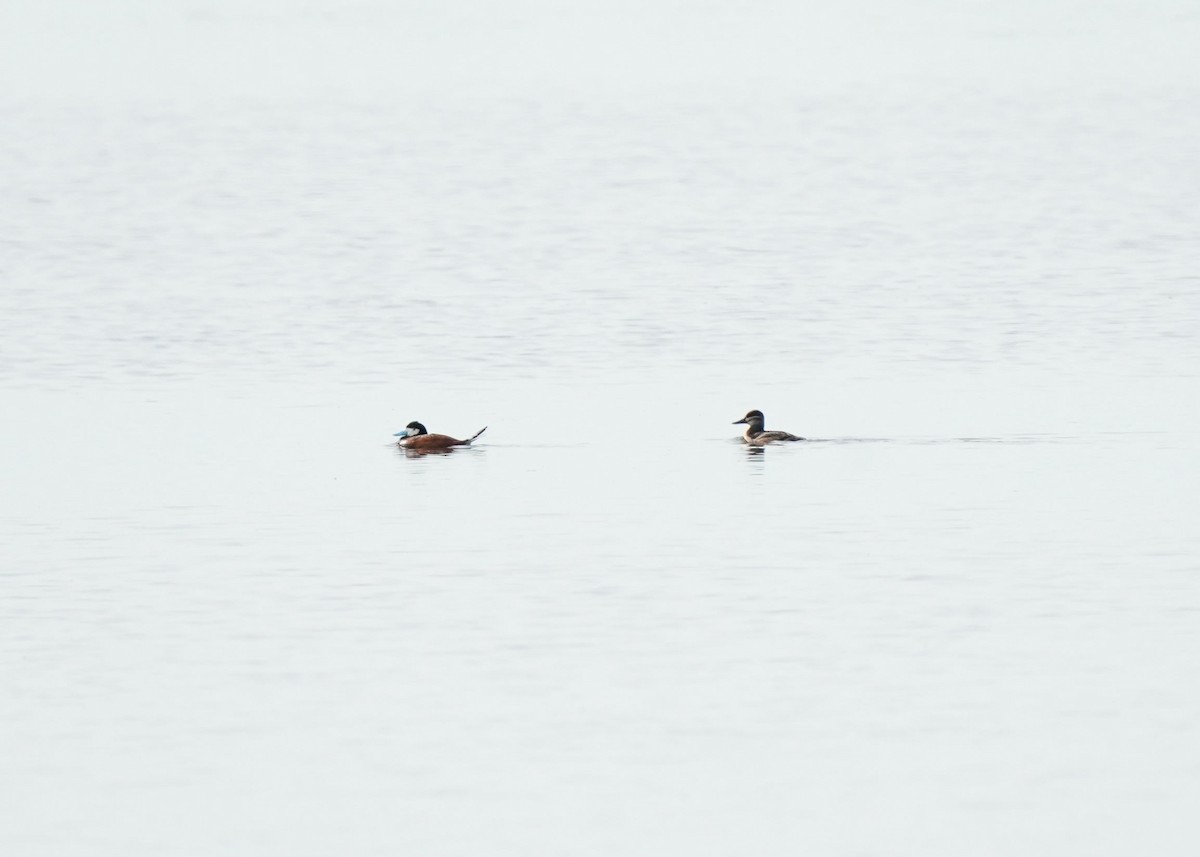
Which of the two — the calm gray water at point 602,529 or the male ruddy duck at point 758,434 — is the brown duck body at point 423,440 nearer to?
the calm gray water at point 602,529

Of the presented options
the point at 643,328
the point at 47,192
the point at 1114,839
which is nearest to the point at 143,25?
the point at 47,192

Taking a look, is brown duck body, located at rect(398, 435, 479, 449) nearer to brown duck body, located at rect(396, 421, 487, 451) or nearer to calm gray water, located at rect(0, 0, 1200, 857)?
brown duck body, located at rect(396, 421, 487, 451)

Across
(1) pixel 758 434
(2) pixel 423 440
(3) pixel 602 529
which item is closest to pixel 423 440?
(2) pixel 423 440

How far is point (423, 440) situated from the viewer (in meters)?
17.6

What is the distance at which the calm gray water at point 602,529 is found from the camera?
8992mm

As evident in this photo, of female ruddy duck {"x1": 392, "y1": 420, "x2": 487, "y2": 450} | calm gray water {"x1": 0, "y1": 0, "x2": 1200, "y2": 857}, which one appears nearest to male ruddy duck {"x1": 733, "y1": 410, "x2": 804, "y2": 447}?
calm gray water {"x1": 0, "y1": 0, "x2": 1200, "y2": 857}

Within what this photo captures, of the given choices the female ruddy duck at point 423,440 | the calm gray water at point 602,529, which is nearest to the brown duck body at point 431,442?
the female ruddy duck at point 423,440

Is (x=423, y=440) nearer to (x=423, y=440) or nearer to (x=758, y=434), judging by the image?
(x=423, y=440)

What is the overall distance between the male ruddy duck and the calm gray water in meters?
0.20

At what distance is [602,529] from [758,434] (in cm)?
394

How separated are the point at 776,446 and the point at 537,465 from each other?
6.32 feet

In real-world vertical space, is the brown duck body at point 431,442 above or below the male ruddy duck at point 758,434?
below

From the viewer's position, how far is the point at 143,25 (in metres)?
138

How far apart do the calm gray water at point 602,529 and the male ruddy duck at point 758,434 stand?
0.20 metres
